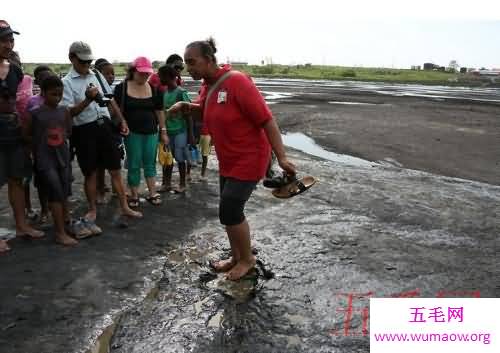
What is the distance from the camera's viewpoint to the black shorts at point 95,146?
15.6ft

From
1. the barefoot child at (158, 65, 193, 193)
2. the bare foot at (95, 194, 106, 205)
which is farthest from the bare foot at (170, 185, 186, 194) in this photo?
the bare foot at (95, 194, 106, 205)

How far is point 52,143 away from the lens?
4301 millimetres

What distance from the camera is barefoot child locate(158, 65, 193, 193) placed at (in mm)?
5879

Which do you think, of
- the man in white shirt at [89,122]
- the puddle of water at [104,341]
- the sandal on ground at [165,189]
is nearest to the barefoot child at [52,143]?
the man in white shirt at [89,122]

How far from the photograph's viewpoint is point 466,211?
5766 mm

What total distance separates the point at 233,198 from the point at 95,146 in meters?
2.15

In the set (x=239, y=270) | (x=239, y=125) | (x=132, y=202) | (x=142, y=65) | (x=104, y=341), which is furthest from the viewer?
(x=132, y=202)

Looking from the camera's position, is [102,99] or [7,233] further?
[7,233]

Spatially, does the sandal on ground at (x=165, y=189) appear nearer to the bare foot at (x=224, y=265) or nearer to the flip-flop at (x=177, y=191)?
the flip-flop at (x=177, y=191)

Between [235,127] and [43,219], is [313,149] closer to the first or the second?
[43,219]

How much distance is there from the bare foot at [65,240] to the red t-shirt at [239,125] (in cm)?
194

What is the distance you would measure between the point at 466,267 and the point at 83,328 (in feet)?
11.0

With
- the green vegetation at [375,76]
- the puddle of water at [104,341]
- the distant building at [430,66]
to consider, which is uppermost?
the distant building at [430,66]

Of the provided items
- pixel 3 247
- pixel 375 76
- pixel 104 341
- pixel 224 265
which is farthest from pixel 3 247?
pixel 375 76
